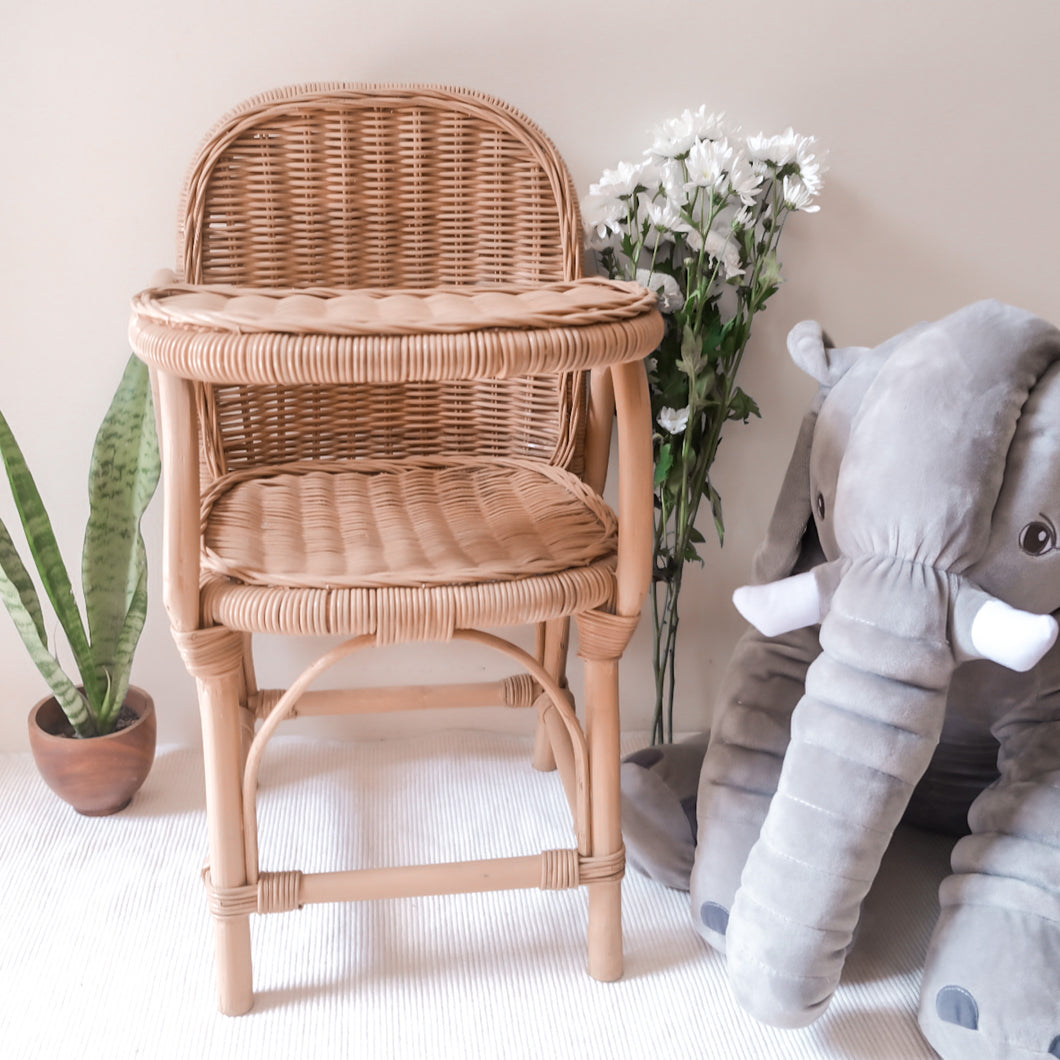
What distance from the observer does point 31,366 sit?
1445 millimetres

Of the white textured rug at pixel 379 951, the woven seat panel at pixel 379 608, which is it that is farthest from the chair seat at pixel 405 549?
the white textured rug at pixel 379 951

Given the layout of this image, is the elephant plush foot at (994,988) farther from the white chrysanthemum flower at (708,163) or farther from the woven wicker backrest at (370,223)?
the white chrysanthemum flower at (708,163)

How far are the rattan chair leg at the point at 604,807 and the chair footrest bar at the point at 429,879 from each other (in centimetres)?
2

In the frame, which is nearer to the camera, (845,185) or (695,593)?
(845,185)

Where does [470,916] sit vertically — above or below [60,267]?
below

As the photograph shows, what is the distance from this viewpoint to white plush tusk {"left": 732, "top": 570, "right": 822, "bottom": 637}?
3.44 feet

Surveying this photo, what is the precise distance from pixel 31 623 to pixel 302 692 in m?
0.44

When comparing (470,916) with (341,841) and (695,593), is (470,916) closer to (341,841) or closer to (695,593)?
(341,841)

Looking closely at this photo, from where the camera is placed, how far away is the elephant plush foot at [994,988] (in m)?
0.97

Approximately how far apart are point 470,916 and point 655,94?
1.05m

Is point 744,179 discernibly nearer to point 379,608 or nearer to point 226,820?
point 379,608

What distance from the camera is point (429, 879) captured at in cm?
113

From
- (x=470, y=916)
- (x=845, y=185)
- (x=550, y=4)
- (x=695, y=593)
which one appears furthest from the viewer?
(x=695, y=593)

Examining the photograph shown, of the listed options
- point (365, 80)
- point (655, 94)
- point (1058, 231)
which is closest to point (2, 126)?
point (365, 80)
